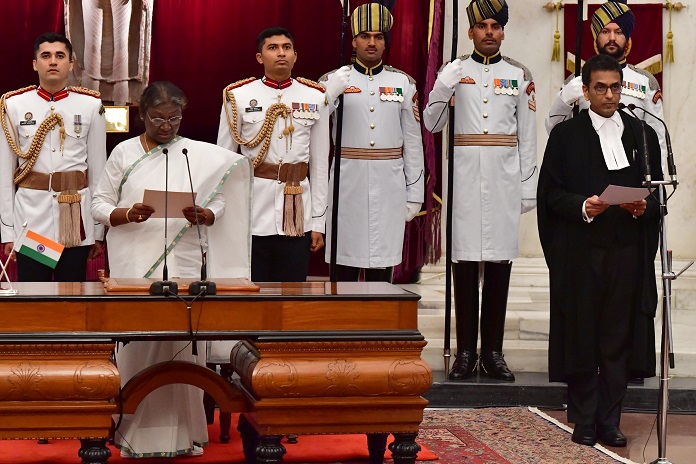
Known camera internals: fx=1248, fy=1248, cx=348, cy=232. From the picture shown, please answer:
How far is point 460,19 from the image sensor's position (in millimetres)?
7977

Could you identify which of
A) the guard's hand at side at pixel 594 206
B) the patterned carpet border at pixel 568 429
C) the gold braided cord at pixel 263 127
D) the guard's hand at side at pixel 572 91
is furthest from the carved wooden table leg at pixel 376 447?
the guard's hand at side at pixel 572 91

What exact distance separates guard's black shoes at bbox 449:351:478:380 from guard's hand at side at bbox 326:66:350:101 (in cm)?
144

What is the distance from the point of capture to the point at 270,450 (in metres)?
4.21

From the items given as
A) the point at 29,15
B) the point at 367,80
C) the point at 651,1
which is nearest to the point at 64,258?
the point at 367,80

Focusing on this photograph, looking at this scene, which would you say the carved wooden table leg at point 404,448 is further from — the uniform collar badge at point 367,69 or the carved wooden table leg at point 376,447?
the uniform collar badge at point 367,69

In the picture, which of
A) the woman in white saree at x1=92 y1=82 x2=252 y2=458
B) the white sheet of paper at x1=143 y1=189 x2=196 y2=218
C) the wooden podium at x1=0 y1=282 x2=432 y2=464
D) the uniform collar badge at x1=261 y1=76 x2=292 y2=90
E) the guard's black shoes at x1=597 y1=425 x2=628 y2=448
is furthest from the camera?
the uniform collar badge at x1=261 y1=76 x2=292 y2=90

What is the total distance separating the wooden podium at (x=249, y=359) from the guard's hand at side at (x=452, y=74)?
6.51 ft

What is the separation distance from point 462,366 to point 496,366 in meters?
0.17

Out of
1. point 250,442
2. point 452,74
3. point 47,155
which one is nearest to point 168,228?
point 250,442

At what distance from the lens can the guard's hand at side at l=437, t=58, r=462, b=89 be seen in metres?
6.06

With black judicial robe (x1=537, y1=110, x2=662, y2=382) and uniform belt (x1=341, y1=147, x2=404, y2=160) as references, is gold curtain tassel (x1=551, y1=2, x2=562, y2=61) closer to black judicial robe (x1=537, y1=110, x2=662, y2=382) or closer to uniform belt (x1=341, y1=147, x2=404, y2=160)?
uniform belt (x1=341, y1=147, x2=404, y2=160)

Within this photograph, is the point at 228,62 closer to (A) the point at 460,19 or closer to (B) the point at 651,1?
(A) the point at 460,19

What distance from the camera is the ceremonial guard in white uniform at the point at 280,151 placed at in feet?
19.2

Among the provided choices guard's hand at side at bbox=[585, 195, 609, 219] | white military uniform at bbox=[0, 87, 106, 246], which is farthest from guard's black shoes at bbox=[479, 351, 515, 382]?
white military uniform at bbox=[0, 87, 106, 246]
